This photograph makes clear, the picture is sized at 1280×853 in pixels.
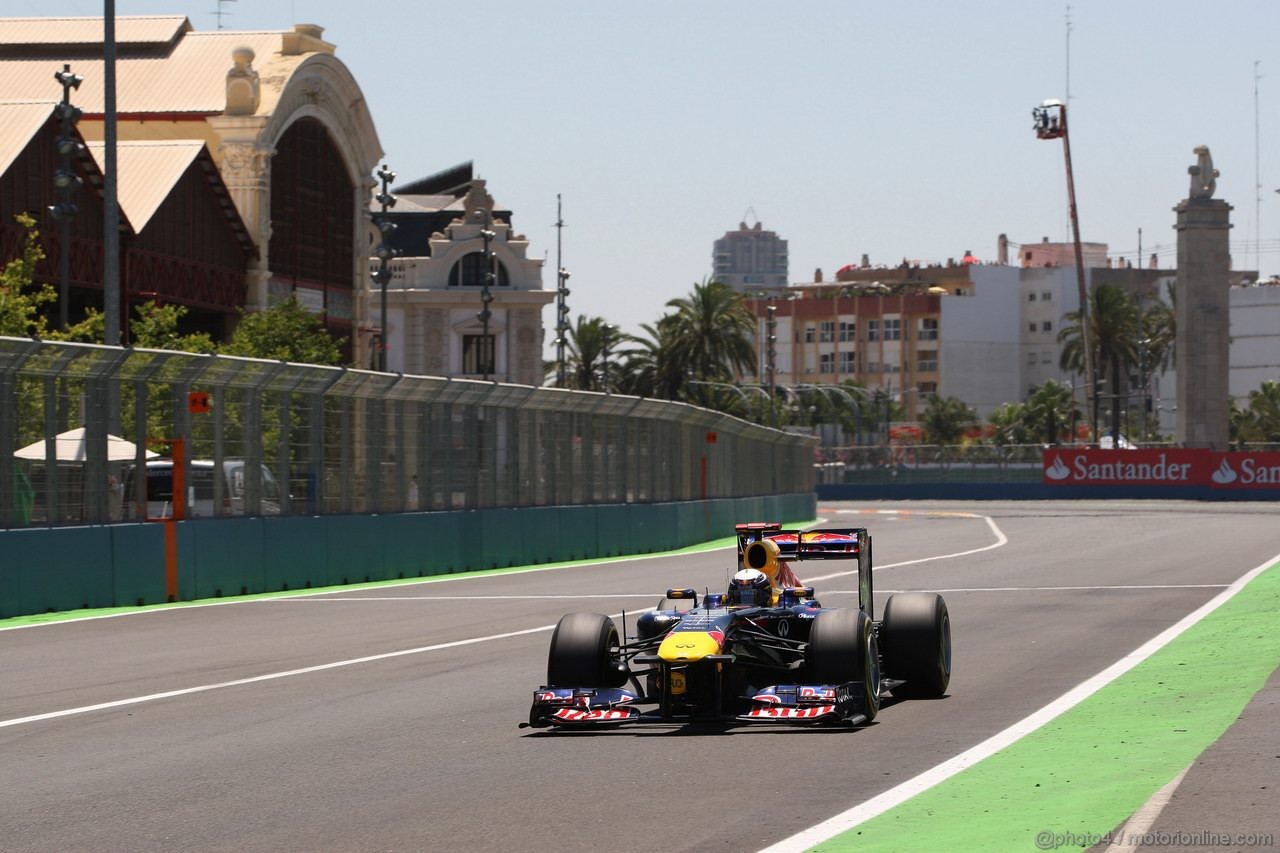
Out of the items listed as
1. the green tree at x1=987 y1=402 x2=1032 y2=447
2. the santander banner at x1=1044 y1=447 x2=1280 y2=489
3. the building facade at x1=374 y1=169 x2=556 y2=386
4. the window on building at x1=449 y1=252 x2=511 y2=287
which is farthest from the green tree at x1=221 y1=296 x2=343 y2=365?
the green tree at x1=987 y1=402 x2=1032 y2=447

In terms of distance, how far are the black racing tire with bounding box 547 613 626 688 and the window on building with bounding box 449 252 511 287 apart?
306 ft

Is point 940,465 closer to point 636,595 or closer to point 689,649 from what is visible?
point 636,595

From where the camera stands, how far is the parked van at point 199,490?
22312 mm

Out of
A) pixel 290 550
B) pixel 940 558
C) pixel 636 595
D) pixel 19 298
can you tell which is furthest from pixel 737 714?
pixel 19 298

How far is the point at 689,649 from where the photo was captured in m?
10.1

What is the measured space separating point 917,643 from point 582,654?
7.25 feet

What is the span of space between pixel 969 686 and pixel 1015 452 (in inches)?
2842

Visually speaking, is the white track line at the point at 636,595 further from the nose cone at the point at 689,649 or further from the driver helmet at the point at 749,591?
the nose cone at the point at 689,649

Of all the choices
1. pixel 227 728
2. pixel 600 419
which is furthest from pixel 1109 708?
pixel 600 419

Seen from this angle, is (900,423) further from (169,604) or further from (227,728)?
(227,728)

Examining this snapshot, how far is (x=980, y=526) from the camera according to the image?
159 ft

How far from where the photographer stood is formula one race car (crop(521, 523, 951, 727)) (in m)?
10.2

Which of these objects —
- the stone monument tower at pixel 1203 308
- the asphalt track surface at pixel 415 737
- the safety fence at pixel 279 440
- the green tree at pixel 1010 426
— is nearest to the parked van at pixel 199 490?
the safety fence at pixel 279 440

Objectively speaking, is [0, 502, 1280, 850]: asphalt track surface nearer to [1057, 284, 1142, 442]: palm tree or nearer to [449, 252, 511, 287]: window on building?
[449, 252, 511, 287]: window on building
